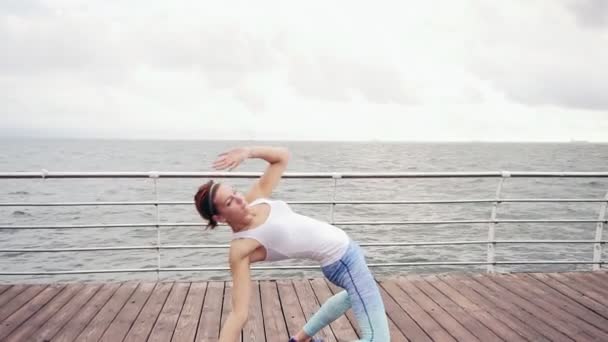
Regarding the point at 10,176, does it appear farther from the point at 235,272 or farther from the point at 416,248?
the point at 416,248

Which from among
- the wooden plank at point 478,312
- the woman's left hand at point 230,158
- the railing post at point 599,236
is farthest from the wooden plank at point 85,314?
the railing post at point 599,236

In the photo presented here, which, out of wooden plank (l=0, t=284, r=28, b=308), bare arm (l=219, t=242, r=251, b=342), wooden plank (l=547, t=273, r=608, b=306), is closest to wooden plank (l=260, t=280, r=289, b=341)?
bare arm (l=219, t=242, r=251, b=342)

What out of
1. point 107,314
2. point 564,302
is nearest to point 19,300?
point 107,314

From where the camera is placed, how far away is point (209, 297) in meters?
4.00

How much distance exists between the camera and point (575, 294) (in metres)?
4.23

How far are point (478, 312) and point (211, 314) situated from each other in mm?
2320

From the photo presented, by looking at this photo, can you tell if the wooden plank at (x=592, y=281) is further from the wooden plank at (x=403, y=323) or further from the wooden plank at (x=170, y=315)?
the wooden plank at (x=170, y=315)

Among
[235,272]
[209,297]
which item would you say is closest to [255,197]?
[235,272]

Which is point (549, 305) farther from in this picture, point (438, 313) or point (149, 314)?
point (149, 314)

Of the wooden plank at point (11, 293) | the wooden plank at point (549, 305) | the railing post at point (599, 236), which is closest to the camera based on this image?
the wooden plank at point (549, 305)

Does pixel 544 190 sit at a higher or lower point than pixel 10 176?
lower

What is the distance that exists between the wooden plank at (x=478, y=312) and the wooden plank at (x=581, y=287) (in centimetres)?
117

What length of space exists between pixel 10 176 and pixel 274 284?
275 cm

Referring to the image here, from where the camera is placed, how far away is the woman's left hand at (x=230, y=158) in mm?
2065
